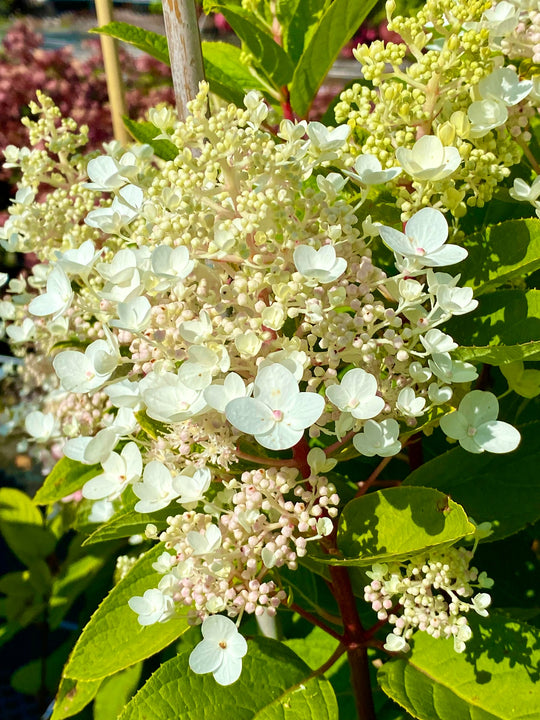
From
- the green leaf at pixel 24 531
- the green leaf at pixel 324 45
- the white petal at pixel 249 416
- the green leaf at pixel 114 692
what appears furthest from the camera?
the green leaf at pixel 24 531

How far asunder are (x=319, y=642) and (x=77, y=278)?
62 cm

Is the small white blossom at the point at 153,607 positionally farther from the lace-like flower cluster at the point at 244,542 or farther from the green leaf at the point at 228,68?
the green leaf at the point at 228,68

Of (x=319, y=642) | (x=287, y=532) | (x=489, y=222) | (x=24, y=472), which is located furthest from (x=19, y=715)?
(x=489, y=222)

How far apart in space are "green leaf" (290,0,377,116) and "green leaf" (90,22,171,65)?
18 centimetres

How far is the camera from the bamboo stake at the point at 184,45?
2.49 ft

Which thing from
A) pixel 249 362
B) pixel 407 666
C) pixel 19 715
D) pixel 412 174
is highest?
pixel 412 174

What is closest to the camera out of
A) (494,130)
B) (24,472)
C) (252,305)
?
(252,305)

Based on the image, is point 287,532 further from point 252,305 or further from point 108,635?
point 108,635

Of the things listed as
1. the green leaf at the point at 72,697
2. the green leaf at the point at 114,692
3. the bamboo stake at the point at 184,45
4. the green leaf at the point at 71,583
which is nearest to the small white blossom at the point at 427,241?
the bamboo stake at the point at 184,45

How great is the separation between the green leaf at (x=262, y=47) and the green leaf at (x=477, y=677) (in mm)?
753

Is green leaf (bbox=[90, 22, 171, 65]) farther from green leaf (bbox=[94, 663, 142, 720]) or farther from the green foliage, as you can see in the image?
green leaf (bbox=[94, 663, 142, 720])

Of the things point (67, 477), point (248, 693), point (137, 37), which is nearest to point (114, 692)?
point (67, 477)

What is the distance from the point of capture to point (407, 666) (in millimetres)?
760

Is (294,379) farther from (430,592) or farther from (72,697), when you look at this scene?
(72,697)
